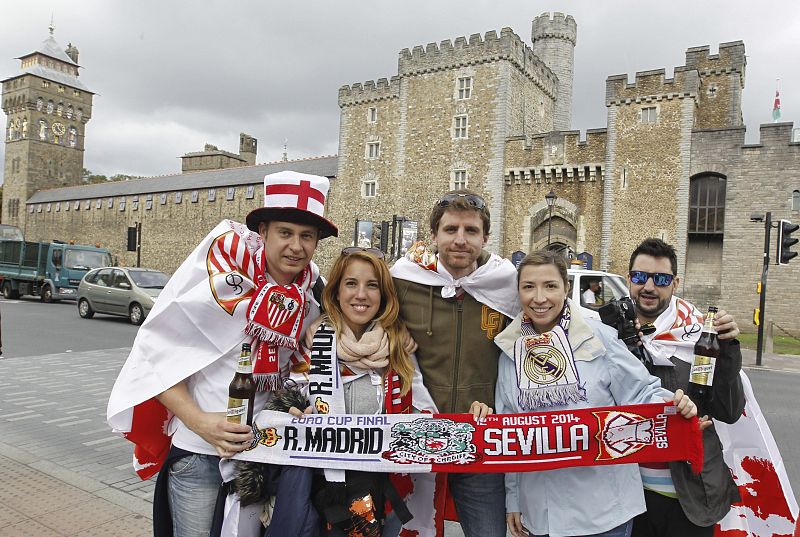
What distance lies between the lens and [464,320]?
8.88ft

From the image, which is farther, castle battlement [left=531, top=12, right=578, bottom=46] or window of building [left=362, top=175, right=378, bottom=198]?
castle battlement [left=531, top=12, right=578, bottom=46]

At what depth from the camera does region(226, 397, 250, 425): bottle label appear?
2244 millimetres

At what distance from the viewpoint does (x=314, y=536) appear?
2.27 meters

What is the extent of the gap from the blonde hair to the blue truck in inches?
863

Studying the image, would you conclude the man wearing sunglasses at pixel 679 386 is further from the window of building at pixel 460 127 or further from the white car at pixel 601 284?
the window of building at pixel 460 127

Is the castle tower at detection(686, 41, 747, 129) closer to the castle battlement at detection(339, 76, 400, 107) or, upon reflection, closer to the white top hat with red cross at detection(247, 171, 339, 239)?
the castle battlement at detection(339, 76, 400, 107)

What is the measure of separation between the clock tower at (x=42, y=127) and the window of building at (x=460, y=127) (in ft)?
163

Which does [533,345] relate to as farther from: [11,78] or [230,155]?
[11,78]

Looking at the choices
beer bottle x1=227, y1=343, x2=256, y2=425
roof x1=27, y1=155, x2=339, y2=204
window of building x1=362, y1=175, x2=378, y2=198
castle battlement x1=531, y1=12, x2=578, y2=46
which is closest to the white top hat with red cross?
beer bottle x1=227, y1=343, x2=256, y2=425

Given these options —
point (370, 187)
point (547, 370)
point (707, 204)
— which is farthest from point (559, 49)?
point (547, 370)

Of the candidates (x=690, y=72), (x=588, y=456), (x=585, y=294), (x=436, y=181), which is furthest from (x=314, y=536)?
(x=436, y=181)

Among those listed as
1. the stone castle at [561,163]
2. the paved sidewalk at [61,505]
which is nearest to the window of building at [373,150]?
the stone castle at [561,163]

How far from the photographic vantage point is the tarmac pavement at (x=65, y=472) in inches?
140

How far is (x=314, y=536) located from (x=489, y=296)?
1324mm
